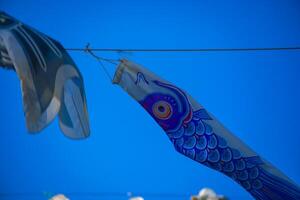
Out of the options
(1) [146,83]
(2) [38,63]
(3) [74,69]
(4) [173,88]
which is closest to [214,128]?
(4) [173,88]

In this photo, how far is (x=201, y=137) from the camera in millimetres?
2889

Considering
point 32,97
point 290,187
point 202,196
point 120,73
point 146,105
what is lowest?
point 202,196

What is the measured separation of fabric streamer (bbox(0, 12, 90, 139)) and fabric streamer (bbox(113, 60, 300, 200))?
0.40 m

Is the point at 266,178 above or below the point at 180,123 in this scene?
below

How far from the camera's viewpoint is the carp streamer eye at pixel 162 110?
294cm

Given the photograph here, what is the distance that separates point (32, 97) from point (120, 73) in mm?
716

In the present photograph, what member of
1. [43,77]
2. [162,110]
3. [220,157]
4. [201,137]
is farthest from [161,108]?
[43,77]

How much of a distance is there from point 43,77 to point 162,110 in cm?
97

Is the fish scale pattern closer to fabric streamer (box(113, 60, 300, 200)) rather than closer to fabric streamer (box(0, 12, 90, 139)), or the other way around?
fabric streamer (box(113, 60, 300, 200))

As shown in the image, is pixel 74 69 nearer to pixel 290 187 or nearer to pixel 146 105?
pixel 146 105

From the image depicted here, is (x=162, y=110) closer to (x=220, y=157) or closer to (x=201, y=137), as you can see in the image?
(x=201, y=137)

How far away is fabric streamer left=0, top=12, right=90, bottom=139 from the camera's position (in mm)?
2566

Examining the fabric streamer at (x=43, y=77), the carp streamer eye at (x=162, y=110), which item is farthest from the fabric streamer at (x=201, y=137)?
the fabric streamer at (x=43, y=77)

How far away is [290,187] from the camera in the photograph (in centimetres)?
284
